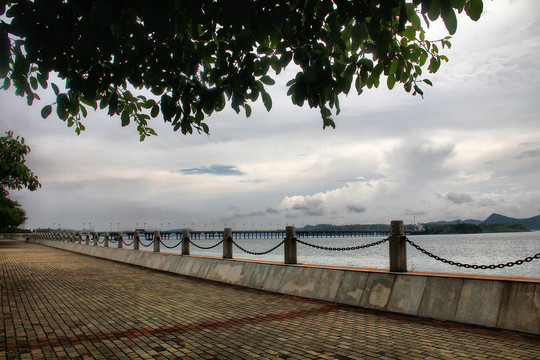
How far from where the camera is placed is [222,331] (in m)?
6.83

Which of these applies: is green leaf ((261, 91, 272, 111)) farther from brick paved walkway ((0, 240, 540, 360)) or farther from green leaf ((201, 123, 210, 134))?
brick paved walkway ((0, 240, 540, 360))

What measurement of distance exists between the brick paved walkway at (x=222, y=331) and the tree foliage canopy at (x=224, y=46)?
318cm

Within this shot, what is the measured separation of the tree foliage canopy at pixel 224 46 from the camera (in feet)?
11.8

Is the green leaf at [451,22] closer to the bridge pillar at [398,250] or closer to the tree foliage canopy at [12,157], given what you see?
the bridge pillar at [398,250]

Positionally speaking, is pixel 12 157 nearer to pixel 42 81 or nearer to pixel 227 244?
pixel 227 244

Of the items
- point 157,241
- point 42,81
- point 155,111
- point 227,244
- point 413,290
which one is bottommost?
point 413,290

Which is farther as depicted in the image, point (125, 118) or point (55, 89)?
point (125, 118)

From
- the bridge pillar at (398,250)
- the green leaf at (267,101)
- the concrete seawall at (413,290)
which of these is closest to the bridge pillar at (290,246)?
the concrete seawall at (413,290)

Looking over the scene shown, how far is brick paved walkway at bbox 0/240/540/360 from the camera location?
562 cm

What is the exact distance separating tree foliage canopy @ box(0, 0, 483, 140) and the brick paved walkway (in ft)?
10.4

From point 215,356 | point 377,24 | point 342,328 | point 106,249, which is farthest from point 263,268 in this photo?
point 106,249

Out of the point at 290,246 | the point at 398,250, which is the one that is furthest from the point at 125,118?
the point at 290,246

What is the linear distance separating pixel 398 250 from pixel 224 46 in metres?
5.98

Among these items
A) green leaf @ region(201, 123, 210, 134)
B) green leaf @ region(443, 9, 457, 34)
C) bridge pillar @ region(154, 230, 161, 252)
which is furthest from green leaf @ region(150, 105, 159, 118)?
bridge pillar @ region(154, 230, 161, 252)
